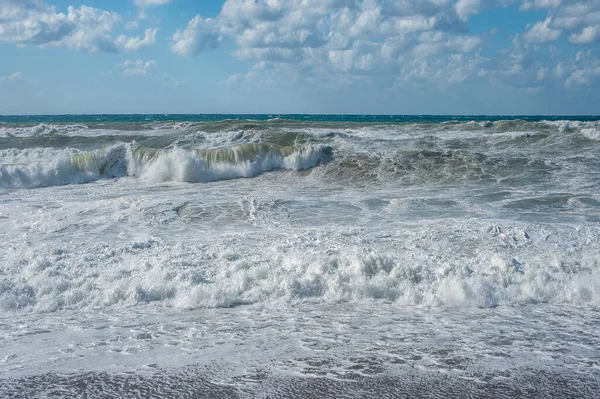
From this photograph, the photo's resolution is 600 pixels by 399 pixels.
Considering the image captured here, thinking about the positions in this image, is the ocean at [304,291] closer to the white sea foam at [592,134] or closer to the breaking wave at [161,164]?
the breaking wave at [161,164]

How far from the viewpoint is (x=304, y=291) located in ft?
24.3

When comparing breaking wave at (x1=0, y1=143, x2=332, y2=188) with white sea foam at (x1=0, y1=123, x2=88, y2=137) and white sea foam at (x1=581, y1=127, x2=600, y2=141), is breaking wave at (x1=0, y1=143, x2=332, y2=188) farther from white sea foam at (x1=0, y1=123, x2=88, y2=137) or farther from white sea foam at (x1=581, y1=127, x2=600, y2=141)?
white sea foam at (x1=0, y1=123, x2=88, y2=137)

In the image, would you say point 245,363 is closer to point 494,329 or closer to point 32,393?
point 32,393

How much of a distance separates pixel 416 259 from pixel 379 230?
6.50 feet

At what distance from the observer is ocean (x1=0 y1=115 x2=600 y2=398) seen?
496 centimetres

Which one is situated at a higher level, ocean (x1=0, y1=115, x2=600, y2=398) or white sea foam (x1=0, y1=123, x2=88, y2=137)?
white sea foam (x1=0, y1=123, x2=88, y2=137)

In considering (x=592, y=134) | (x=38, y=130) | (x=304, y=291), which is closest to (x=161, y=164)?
(x=304, y=291)

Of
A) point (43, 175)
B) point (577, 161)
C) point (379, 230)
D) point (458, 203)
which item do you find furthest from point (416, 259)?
point (43, 175)

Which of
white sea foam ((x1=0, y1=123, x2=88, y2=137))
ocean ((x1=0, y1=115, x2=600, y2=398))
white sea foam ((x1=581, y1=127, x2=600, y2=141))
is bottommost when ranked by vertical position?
A: ocean ((x1=0, y1=115, x2=600, y2=398))

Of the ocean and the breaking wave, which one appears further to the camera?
the breaking wave

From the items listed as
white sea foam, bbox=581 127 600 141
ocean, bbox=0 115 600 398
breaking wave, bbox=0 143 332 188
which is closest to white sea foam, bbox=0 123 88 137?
breaking wave, bbox=0 143 332 188

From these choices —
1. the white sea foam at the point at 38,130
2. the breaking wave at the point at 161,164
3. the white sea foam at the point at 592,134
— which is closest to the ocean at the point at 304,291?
the breaking wave at the point at 161,164

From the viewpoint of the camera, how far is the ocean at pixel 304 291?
16.3 feet

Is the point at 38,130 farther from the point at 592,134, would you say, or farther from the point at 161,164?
the point at 592,134
